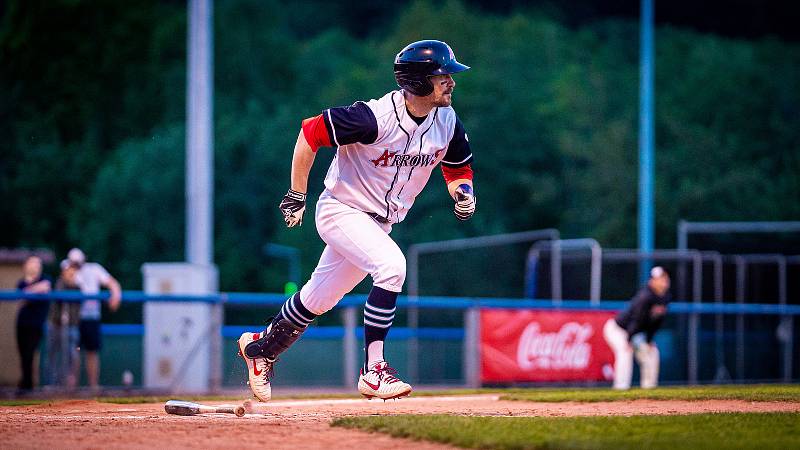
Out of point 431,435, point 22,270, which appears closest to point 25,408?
point 431,435

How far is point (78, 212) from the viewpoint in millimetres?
49562

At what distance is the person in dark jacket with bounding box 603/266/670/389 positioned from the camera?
55.0ft

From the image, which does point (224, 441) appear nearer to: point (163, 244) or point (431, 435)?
point (431, 435)

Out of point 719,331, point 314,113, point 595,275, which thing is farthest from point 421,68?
point 314,113

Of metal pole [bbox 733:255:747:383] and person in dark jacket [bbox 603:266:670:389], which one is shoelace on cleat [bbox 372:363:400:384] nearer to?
person in dark jacket [bbox 603:266:670:389]

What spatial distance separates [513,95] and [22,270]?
34963 millimetres

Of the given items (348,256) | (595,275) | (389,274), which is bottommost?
(595,275)

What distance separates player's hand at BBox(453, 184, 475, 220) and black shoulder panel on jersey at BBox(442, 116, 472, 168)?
0.16m

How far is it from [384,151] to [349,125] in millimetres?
331

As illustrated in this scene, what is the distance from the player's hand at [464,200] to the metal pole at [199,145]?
A: 32.4ft

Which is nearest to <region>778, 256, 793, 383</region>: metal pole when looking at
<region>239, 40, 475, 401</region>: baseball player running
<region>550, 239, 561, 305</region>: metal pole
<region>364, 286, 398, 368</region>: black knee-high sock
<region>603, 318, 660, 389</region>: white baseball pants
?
<region>550, 239, 561, 305</region>: metal pole

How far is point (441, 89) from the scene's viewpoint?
27.0 feet

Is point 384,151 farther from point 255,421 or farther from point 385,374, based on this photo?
point 255,421

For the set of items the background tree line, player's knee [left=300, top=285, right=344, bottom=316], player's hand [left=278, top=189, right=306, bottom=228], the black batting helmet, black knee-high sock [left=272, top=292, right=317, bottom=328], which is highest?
the background tree line
